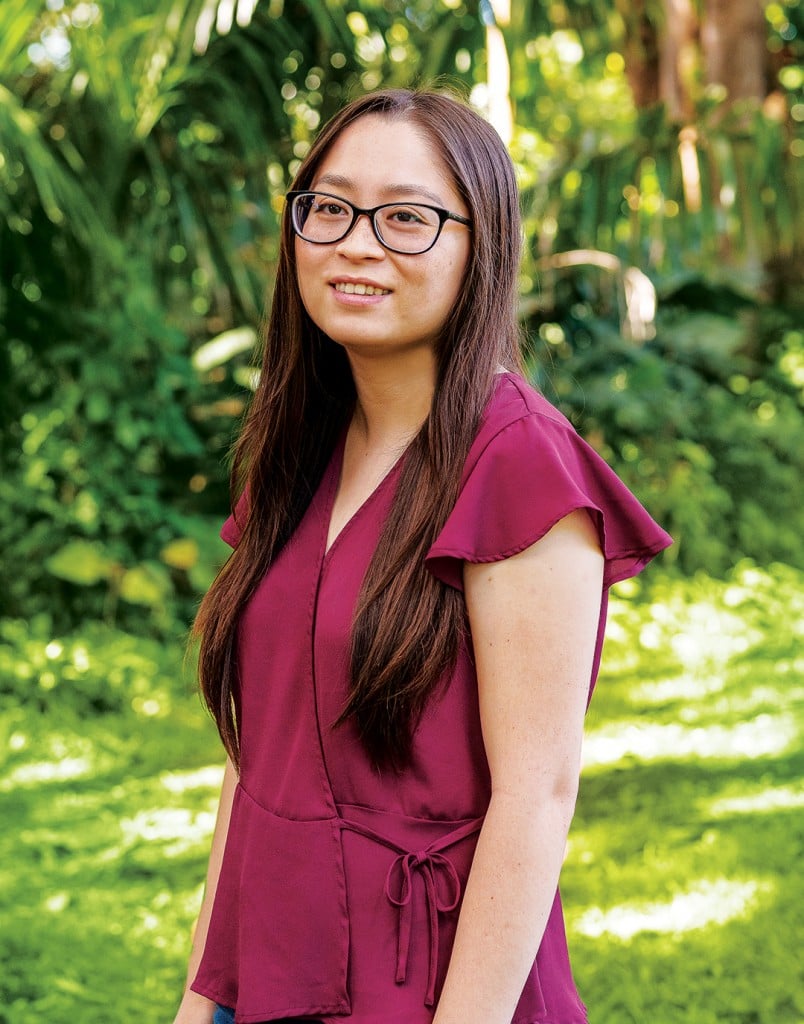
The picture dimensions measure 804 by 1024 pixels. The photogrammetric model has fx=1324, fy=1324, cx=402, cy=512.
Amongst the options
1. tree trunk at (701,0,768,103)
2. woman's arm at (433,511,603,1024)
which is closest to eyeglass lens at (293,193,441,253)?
woman's arm at (433,511,603,1024)

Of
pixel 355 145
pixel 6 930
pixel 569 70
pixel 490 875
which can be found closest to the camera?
pixel 490 875

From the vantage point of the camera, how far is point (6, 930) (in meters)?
3.45

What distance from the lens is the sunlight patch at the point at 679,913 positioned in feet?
11.2

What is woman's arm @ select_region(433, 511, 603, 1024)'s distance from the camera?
124 cm

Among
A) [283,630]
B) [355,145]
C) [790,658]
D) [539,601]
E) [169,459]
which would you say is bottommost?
[790,658]

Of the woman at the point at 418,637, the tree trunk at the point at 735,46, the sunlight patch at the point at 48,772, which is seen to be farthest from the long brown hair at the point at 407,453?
the tree trunk at the point at 735,46

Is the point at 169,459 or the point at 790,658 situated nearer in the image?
the point at 790,658

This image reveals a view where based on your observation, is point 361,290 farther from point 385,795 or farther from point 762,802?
point 762,802

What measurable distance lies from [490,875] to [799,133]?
21.8 ft

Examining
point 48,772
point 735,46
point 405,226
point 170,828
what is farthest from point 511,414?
point 735,46

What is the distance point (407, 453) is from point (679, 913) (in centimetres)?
246

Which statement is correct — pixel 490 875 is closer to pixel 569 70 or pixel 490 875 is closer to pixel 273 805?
pixel 273 805

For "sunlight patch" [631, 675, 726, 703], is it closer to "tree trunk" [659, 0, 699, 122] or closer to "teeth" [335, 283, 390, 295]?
"teeth" [335, 283, 390, 295]

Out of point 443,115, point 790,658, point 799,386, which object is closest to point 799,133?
point 799,386
